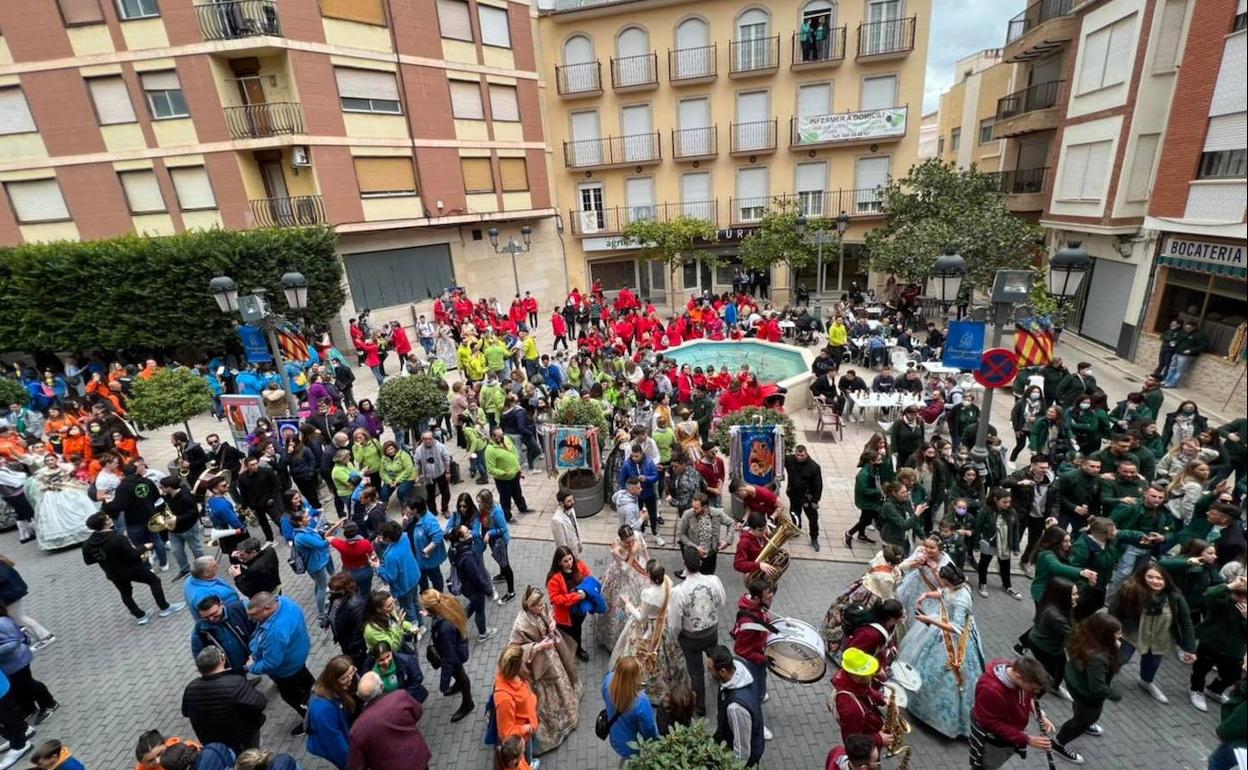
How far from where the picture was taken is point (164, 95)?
19.0 metres

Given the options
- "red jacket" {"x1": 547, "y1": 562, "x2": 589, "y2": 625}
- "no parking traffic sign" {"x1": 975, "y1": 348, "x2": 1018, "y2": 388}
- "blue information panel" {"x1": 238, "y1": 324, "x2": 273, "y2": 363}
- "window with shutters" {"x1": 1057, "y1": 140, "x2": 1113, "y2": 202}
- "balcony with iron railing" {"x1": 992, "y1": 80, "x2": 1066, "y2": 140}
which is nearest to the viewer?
"red jacket" {"x1": 547, "y1": 562, "x2": 589, "y2": 625}

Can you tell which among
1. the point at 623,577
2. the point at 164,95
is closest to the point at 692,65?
the point at 164,95

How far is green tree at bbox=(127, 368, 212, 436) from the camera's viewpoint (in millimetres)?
11031

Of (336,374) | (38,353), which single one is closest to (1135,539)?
(336,374)

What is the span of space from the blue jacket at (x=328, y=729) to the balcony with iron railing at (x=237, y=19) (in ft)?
70.4

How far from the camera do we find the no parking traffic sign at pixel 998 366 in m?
7.37

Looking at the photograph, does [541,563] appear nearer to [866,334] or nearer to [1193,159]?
[1193,159]

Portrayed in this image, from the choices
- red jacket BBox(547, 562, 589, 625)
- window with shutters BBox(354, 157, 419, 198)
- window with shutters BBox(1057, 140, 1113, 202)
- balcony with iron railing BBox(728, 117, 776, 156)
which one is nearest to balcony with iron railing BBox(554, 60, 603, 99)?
balcony with iron railing BBox(728, 117, 776, 156)

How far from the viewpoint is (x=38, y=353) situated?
18.3m

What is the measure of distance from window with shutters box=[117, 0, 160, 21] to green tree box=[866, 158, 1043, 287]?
25.1 meters

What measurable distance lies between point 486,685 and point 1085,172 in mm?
22678

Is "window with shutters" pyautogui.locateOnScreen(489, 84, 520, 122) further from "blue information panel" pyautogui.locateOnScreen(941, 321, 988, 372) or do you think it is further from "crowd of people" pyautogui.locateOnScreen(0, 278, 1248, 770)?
"blue information panel" pyautogui.locateOnScreen(941, 321, 988, 372)

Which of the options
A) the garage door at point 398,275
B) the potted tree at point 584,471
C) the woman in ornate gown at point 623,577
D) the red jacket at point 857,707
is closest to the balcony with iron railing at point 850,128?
the garage door at point 398,275

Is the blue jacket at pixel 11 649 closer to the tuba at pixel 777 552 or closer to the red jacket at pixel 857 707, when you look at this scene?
the tuba at pixel 777 552
